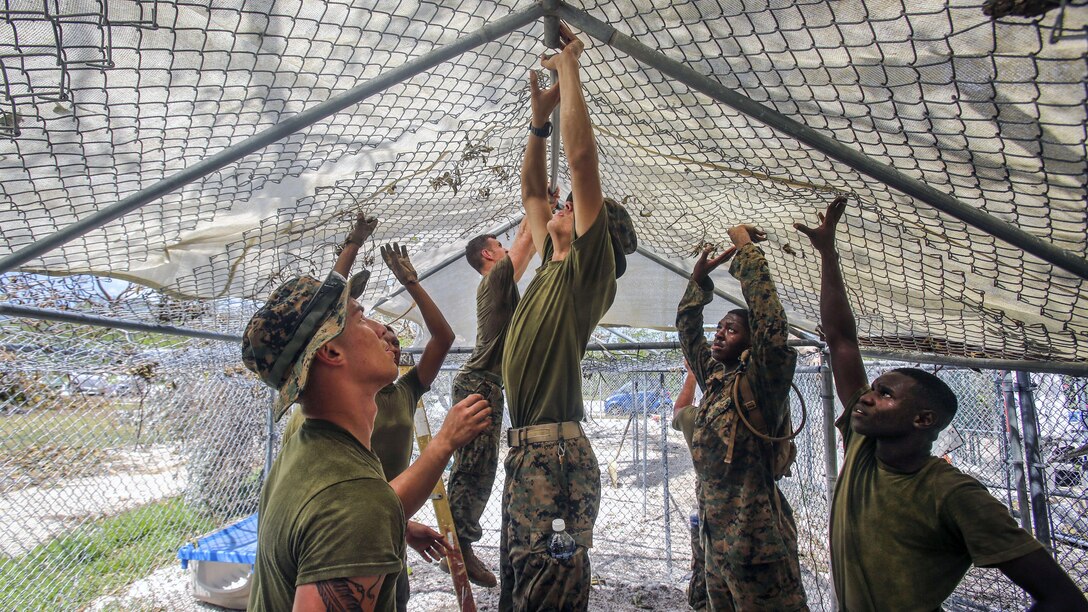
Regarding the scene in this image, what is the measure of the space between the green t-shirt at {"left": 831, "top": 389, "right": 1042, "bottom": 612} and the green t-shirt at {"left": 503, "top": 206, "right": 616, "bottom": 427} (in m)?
1.13

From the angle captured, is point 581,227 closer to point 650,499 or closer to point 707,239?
point 707,239

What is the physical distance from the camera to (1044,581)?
1.88m

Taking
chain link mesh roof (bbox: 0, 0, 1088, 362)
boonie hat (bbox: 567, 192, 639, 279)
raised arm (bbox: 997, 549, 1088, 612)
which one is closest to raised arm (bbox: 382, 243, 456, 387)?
chain link mesh roof (bbox: 0, 0, 1088, 362)

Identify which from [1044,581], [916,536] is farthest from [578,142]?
[1044,581]

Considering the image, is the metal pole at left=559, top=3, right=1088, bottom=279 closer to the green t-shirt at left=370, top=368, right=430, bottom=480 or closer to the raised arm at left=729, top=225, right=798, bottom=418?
the raised arm at left=729, top=225, right=798, bottom=418

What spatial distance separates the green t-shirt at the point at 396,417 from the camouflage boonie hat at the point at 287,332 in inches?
56.1

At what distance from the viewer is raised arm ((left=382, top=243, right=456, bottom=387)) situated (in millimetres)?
2979

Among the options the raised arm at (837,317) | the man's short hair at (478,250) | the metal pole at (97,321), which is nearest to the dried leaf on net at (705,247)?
the raised arm at (837,317)

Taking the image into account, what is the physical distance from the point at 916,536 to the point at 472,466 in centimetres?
238

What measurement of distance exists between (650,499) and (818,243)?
715 centimetres

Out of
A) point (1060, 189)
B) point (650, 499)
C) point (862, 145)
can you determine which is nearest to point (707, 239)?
point (862, 145)

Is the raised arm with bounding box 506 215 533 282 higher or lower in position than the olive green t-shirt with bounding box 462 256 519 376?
higher

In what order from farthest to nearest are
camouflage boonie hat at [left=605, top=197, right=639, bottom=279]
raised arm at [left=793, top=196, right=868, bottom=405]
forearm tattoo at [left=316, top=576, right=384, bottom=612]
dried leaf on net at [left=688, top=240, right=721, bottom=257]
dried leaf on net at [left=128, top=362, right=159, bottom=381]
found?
dried leaf on net at [left=128, top=362, right=159, bottom=381] → dried leaf on net at [left=688, top=240, right=721, bottom=257] → camouflage boonie hat at [left=605, top=197, right=639, bottom=279] → raised arm at [left=793, top=196, right=868, bottom=405] → forearm tattoo at [left=316, top=576, right=384, bottom=612]

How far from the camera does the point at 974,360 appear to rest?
3.08 meters
